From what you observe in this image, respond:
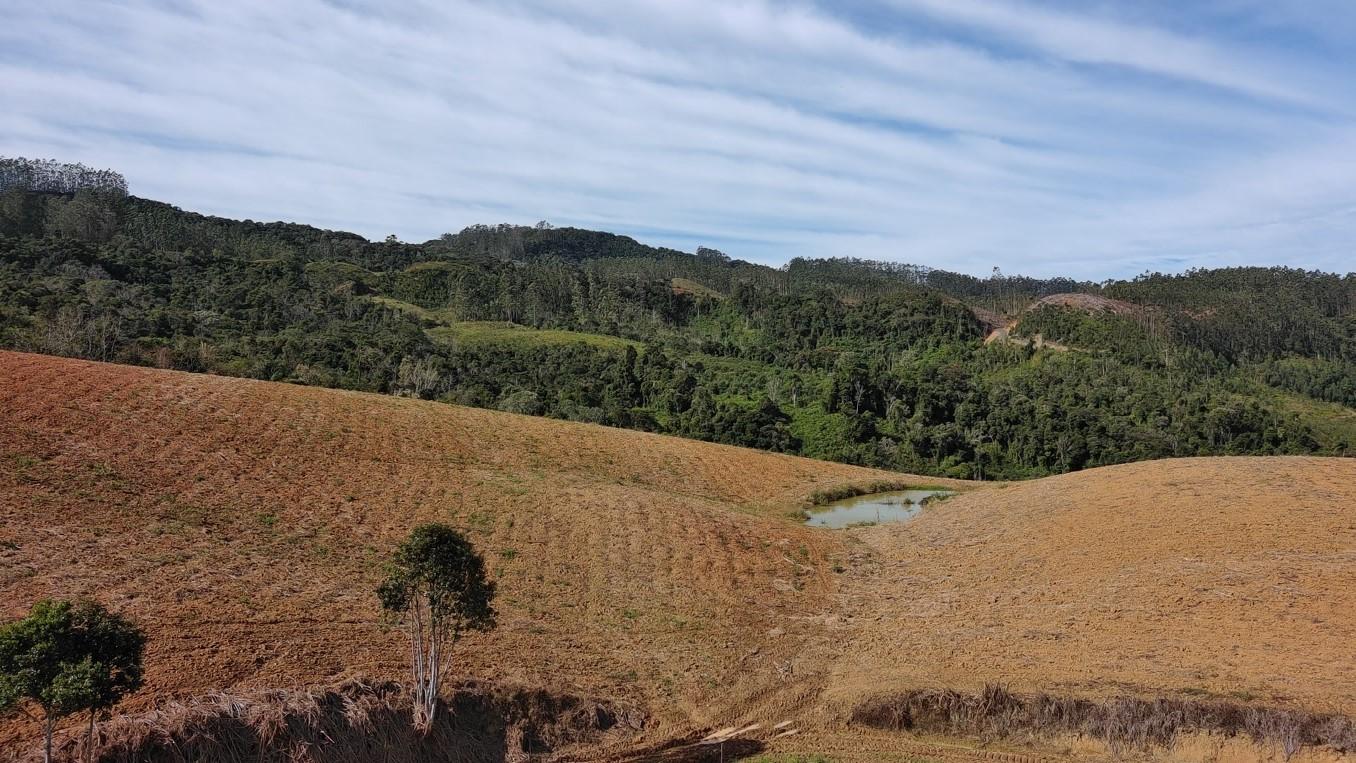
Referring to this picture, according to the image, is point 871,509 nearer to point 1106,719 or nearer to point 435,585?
point 1106,719

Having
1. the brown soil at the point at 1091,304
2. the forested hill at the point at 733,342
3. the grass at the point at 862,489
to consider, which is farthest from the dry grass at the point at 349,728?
the brown soil at the point at 1091,304

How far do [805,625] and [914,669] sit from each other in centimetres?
426

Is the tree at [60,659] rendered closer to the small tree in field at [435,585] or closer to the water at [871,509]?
the small tree in field at [435,585]

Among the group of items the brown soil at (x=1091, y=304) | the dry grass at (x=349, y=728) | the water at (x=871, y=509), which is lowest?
the dry grass at (x=349, y=728)

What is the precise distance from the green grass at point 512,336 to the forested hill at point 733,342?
2.45 ft

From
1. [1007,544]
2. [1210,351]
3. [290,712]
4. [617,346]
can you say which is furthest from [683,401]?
[1210,351]

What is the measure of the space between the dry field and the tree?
322 cm

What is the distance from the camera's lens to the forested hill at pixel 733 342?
257ft

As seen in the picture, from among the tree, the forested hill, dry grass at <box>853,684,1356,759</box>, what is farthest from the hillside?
the forested hill

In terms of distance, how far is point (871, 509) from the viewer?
40844 millimetres

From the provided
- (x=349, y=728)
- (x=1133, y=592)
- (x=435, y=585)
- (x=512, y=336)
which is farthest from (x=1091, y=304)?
(x=349, y=728)

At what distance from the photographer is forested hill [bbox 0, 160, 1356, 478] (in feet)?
257

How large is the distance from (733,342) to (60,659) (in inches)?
5136

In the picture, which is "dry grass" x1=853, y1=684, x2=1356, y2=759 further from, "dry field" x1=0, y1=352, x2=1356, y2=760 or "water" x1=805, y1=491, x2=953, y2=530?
"water" x1=805, y1=491, x2=953, y2=530
